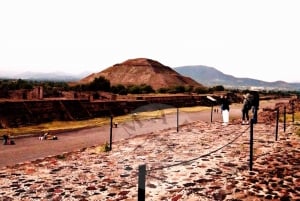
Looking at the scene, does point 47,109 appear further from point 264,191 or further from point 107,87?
point 107,87

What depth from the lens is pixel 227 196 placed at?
20.3 ft

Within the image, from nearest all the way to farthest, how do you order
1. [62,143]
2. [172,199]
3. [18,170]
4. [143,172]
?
[143,172]
[172,199]
[18,170]
[62,143]

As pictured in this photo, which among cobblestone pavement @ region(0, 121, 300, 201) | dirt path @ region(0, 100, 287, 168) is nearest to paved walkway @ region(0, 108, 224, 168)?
dirt path @ region(0, 100, 287, 168)

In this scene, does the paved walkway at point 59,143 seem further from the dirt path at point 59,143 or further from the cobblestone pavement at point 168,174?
the cobblestone pavement at point 168,174

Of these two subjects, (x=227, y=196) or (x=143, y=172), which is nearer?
(x=143, y=172)

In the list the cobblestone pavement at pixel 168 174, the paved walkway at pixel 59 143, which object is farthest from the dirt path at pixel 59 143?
the cobblestone pavement at pixel 168 174

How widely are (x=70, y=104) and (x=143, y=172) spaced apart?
2704 cm

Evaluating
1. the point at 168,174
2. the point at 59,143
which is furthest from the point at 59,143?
the point at 168,174

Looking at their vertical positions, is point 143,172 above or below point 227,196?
above

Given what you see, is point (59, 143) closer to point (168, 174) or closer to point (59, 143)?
point (59, 143)

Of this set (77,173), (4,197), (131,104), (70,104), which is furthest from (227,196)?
(131,104)

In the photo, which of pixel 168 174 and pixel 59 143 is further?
pixel 59 143

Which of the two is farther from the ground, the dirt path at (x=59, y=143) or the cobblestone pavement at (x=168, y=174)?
the cobblestone pavement at (x=168, y=174)

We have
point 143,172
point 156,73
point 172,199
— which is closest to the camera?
point 143,172
